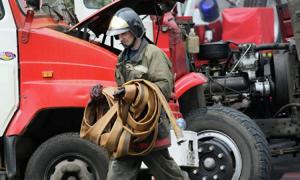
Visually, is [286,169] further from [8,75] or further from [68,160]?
[8,75]

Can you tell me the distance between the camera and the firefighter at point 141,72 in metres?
5.53

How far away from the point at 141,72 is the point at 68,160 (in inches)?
72.0

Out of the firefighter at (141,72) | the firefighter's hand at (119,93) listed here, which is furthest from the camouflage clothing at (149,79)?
the firefighter's hand at (119,93)

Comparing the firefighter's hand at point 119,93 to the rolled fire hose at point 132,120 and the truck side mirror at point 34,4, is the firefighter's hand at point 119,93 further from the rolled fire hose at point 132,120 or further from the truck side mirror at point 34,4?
the truck side mirror at point 34,4

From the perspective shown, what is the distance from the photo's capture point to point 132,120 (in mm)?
5461

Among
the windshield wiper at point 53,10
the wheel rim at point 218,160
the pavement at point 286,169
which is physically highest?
the windshield wiper at point 53,10

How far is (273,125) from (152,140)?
12.6 feet

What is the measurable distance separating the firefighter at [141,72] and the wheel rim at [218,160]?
195cm

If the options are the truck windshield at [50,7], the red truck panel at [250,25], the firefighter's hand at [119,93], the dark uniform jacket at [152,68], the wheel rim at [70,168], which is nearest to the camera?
the firefighter's hand at [119,93]

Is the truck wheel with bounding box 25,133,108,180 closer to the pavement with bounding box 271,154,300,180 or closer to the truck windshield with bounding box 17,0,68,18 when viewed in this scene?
the truck windshield with bounding box 17,0,68,18

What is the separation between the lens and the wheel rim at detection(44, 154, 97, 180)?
6.90m

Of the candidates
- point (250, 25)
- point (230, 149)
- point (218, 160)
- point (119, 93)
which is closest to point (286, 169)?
point (230, 149)

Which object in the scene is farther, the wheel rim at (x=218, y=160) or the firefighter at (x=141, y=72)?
the wheel rim at (x=218, y=160)

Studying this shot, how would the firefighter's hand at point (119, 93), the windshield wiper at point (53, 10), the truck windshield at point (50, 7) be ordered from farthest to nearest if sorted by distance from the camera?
the windshield wiper at point (53, 10)
the truck windshield at point (50, 7)
the firefighter's hand at point (119, 93)
